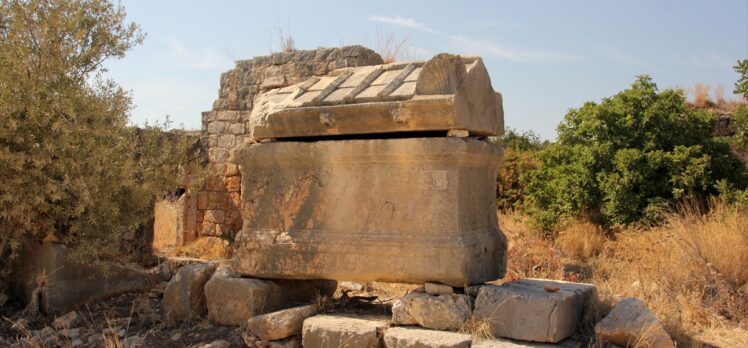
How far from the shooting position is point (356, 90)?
4023 mm

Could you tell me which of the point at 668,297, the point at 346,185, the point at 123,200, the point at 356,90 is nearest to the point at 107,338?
the point at 123,200

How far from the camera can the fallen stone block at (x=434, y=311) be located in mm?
3576

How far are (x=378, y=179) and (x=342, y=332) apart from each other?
869mm

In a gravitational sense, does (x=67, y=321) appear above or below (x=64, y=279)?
below

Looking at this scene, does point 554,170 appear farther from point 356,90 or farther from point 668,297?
point 356,90

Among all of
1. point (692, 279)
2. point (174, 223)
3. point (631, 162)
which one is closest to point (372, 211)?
point (692, 279)

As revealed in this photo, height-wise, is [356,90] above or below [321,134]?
above

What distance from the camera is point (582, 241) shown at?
29.1ft

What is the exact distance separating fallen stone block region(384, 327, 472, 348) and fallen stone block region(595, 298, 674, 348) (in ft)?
2.35

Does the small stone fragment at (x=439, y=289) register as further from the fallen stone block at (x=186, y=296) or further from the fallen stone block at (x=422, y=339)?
the fallen stone block at (x=186, y=296)

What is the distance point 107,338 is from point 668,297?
12.3 ft

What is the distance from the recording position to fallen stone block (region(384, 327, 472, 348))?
3.37m

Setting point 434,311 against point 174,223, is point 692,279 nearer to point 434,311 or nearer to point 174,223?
point 434,311

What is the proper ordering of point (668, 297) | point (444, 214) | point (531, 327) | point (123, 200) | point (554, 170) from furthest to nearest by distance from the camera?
point (554, 170), point (123, 200), point (668, 297), point (444, 214), point (531, 327)
